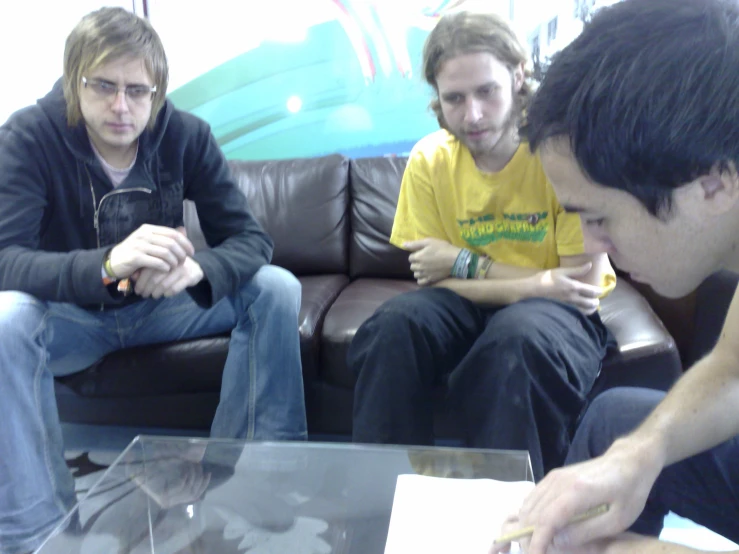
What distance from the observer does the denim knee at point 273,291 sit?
5.08 feet

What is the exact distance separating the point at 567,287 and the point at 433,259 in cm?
29

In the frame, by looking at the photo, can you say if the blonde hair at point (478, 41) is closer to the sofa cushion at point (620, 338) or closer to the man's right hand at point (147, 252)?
the sofa cushion at point (620, 338)

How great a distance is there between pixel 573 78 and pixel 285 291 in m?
0.95

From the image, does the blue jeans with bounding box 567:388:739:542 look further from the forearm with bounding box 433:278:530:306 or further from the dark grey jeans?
the forearm with bounding box 433:278:530:306

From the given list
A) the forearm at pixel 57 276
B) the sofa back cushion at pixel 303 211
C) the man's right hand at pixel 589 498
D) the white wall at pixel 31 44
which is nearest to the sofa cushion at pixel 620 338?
the sofa back cushion at pixel 303 211

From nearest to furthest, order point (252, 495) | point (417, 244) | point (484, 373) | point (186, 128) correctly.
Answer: point (252, 495) → point (484, 373) → point (417, 244) → point (186, 128)

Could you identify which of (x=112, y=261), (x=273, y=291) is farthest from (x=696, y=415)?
(x=112, y=261)

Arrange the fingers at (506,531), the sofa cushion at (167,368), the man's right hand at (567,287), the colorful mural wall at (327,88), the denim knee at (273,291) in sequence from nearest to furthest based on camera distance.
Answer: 1. the fingers at (506,531)
2. the man's right hand at (567,287)
3. the denim knee at (273,291)
4. the sofa cushion at (167,368)
5. the colorful mural wall at (327,88)

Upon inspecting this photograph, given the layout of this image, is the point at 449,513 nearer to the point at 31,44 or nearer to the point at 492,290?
the point at 492,290

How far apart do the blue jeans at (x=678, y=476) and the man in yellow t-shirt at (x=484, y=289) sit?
29 cm

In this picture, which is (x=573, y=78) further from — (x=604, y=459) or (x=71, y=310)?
(x=71, y=310)

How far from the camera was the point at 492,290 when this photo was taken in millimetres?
1383

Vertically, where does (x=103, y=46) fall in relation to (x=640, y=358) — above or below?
above

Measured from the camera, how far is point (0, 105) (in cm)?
245
